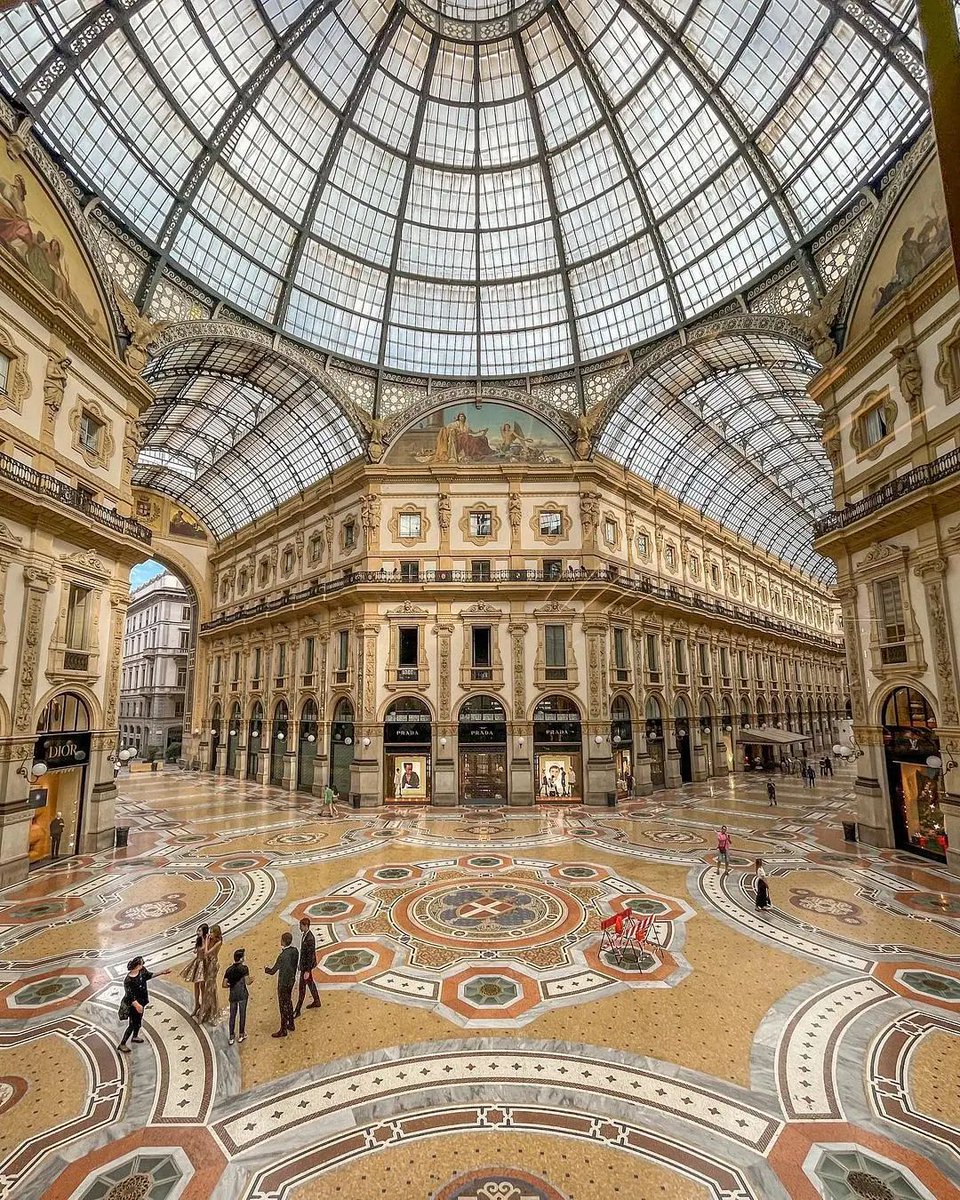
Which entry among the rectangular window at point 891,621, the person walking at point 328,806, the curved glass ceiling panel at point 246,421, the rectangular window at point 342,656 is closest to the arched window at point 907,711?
the rectangular window at point 891,621

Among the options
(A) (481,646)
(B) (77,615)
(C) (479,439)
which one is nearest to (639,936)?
(A) (481,646)

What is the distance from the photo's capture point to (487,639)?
33906 mm

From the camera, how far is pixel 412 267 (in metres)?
37.3

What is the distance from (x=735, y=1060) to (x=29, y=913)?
17.8m

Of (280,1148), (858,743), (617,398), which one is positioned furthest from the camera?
(617,398)

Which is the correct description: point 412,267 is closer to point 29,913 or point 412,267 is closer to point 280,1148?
point 29,913

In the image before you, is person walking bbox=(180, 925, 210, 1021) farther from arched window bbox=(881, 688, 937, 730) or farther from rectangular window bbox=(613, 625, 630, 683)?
rectangular window bbox=(613, 625, 630, 683)

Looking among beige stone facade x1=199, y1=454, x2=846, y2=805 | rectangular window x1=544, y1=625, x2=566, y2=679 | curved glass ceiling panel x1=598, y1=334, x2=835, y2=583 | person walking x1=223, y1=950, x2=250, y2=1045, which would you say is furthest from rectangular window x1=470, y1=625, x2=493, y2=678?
person walking x1=223, y1=950, x2=250, y2=1045

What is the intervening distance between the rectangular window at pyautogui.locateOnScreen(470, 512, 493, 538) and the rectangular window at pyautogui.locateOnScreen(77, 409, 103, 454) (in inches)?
741

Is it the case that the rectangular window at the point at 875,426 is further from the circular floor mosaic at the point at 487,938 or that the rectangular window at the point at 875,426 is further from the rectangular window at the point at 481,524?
the circular floor mosaic at the point at 487,938

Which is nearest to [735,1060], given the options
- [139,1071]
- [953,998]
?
[953,998]

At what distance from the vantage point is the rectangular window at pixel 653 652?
125ft

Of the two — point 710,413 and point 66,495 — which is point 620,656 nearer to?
point 710,413

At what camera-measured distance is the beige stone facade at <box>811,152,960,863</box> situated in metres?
19.7
